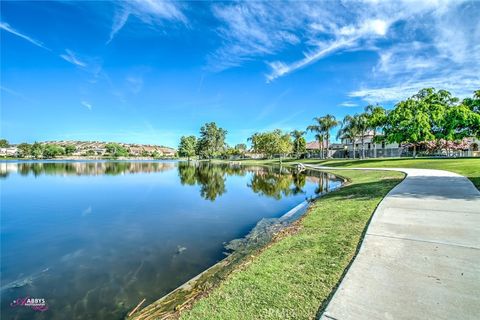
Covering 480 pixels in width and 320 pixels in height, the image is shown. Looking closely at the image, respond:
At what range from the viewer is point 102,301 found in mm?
4629

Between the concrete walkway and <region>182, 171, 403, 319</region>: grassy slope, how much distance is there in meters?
0.31

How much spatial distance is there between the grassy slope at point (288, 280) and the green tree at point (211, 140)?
→ 101 meters

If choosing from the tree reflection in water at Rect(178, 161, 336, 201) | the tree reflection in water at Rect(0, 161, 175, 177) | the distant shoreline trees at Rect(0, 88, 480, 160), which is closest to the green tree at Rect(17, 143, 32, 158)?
the tree reflection in water at Rect(0, 161, 175, 177)

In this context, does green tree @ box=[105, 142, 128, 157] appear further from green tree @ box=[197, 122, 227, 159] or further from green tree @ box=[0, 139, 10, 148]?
green tree @ box=[0, 139, 10, 148]

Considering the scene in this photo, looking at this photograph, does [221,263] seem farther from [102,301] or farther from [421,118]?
[421,118]

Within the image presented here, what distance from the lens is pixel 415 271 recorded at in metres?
3.78

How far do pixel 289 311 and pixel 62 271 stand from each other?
18.7 feet

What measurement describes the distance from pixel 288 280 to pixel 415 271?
199 centimetres

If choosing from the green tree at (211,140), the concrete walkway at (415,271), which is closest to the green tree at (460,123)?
the concrete walkway at (415,271)

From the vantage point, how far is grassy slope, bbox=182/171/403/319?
10.7 feet

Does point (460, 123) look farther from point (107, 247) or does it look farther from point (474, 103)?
point (107, 247)

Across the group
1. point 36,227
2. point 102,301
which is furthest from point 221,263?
point 36,227

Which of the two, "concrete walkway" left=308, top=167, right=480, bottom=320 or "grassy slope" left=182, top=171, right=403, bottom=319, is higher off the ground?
"concrete walkway" left=308, top=167, right=480, bottom=320

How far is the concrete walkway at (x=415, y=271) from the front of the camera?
290 centimetres
